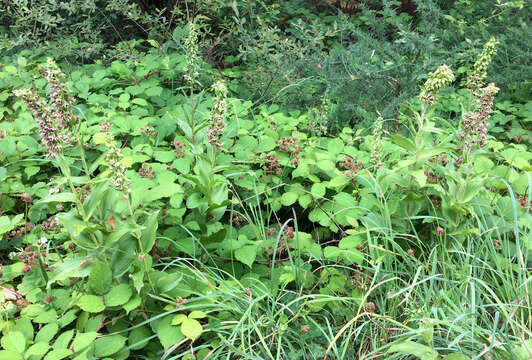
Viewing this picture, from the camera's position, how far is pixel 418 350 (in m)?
1.56

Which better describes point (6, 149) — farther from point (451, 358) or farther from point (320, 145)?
point (451, 358)

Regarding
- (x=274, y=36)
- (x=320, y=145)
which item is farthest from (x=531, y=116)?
(x=274, y=36)

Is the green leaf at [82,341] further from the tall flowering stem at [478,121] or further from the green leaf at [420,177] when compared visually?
the tall flowering stem at [478,121]

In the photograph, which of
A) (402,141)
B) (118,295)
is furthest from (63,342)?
(402,141)

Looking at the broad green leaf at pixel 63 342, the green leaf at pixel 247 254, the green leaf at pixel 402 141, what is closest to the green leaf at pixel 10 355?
the broad green leaf at pixel 63 342

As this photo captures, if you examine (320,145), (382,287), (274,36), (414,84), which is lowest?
(382,287)

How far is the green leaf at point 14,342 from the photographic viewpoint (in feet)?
5.08

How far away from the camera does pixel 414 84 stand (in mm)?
3336

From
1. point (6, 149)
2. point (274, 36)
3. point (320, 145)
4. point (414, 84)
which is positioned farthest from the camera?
point (274, 36)

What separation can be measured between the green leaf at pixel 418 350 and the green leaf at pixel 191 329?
738mm

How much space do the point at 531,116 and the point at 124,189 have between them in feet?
10.6

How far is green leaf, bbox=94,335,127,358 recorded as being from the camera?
5.45 ft

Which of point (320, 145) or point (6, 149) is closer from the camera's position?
point (6, 149)

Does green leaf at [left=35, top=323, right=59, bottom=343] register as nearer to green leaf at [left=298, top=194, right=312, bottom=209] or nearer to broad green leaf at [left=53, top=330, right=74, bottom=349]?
broad green leaf at [left=53, top=330, right=74, bottom=349]
